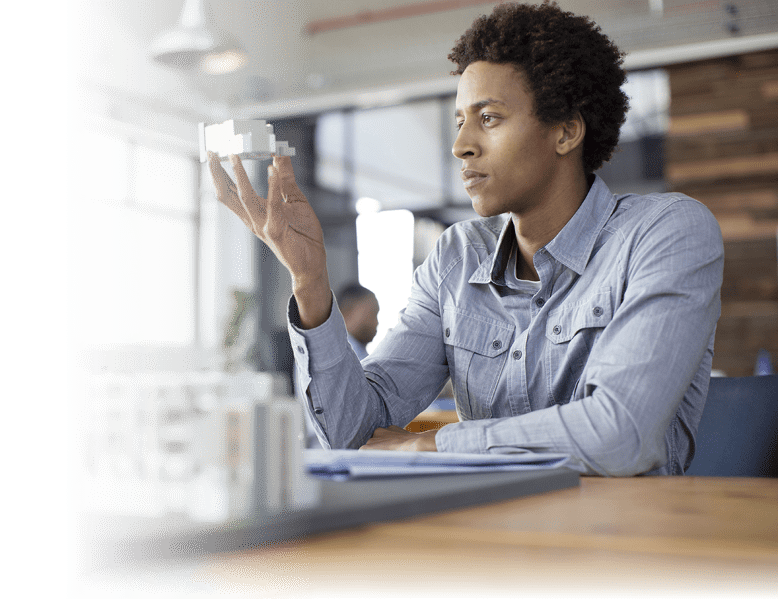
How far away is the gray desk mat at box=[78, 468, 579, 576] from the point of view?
315 millimetres

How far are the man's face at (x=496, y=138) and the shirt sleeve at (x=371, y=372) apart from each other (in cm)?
20

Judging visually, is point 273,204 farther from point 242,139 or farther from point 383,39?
point 383,39

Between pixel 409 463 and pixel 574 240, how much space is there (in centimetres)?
61

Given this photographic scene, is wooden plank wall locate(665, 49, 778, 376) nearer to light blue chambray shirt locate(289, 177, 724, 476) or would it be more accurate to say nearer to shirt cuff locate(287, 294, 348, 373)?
light blue chambray shirt locate(289, 177, 724, 476)

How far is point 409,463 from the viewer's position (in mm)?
625

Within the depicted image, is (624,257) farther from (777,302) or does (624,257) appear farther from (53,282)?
(777,302)

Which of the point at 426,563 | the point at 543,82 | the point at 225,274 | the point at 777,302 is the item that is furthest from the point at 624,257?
the point at 777,302

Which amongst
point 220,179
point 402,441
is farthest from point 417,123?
point 220,179

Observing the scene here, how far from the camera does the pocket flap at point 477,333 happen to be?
1.16 meters

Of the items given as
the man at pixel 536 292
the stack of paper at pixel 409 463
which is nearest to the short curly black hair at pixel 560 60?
the man at pixel 536 292

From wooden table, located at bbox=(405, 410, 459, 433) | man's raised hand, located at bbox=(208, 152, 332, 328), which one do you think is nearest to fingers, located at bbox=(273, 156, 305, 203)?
man's raised hand, located at bbox=(208, 152, 332, 328)

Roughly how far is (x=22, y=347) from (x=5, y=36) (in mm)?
165

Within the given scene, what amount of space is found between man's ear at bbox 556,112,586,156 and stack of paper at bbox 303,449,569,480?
69 cm

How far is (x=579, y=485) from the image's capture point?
659 millimetres
